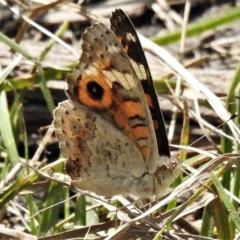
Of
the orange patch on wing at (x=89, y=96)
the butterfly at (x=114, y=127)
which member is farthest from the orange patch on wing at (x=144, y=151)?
the orange patch on wing at (x=89, y=96)

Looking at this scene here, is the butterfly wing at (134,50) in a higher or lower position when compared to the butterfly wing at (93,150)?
higher

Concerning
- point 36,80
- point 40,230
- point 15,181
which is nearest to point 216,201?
point 40,230

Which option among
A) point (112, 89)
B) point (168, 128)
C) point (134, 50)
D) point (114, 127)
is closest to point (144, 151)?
point (114, 127)

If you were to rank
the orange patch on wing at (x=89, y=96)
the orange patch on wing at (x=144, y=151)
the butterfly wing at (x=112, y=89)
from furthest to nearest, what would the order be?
the orange patch on wing at (x=144, y=151) < the orange patch on wing at (x=89, y=96) < the butterfly wing at (x=112, y=89)

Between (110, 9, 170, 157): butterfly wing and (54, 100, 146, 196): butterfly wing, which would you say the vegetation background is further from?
(110, 9, 170, 157): butterfly wing

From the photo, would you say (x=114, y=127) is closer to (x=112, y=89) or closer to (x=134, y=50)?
(x=112, y=89)

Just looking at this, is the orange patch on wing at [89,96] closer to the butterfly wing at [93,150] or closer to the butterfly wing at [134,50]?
the butterfly wing at [93,150]

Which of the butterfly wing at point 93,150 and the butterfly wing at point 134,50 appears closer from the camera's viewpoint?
the butterfly wing at point 134,50
